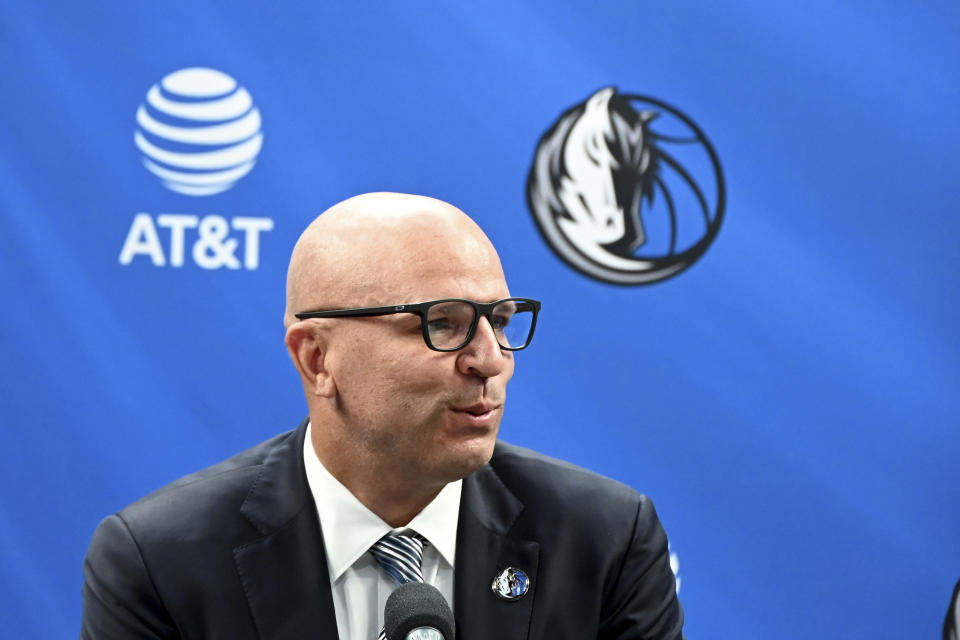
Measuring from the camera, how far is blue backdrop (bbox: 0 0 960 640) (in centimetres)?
261

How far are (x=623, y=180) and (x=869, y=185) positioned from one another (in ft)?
2.16

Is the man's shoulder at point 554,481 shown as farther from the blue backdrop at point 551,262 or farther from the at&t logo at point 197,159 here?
the at&t logo at point 197,159

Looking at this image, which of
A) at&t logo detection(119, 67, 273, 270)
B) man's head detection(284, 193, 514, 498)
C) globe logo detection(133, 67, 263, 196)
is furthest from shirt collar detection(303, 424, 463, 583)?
globe logo detection(133, 67, 263, 196)

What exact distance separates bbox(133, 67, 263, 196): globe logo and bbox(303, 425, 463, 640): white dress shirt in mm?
1164

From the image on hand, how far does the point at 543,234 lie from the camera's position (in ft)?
8.67

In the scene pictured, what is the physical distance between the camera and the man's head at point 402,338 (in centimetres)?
157

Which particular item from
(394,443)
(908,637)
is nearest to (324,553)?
(394,443)

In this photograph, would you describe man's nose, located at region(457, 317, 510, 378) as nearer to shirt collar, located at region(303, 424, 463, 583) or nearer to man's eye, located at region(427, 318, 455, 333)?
man's eye, located at region(427, 318, 455, 333)

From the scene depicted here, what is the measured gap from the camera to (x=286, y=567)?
1713 mm

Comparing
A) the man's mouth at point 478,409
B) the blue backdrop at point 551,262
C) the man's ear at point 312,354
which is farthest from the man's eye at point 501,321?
the blue backdrop at point 551,262

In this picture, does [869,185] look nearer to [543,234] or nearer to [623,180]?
[623,180]

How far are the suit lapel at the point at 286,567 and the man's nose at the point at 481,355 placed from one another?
0.44 meters

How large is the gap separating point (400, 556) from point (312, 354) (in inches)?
15.1

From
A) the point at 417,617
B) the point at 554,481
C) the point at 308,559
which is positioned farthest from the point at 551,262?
the point at 417,617
